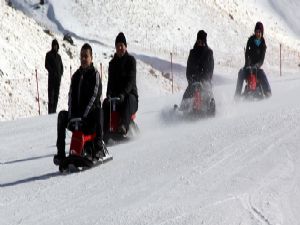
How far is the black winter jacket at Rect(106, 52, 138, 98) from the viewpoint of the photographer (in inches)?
477

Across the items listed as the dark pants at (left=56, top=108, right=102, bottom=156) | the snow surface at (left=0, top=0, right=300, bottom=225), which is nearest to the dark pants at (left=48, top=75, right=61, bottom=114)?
the snow surface at (left=0, top=0, right=300, bottom=225)

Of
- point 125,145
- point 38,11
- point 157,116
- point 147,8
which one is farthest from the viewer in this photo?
point 147,8

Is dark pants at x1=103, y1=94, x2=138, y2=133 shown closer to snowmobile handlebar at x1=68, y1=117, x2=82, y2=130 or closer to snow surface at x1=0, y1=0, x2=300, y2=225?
snow surface at x1=0, y1=0, x2=300, y2=225

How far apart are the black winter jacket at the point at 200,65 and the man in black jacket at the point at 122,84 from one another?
9.26 feet

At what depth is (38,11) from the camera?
147 feet

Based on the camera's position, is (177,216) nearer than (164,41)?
Yes

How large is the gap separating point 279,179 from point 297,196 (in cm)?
69

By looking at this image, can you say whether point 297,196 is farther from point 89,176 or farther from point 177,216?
point 89,176

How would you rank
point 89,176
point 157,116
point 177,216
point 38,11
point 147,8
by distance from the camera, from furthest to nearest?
point 147,8 < point 38,11 < point 157,116 < point 89,176 < point 177,216

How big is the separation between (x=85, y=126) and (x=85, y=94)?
1.49 ft

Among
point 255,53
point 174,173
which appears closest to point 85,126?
point 174,173

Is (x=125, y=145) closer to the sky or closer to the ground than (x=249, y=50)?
closer to the ground

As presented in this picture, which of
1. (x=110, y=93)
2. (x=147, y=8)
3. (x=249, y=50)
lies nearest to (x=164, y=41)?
(x=147, y=8)

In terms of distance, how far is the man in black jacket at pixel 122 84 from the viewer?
12008 millimetres
